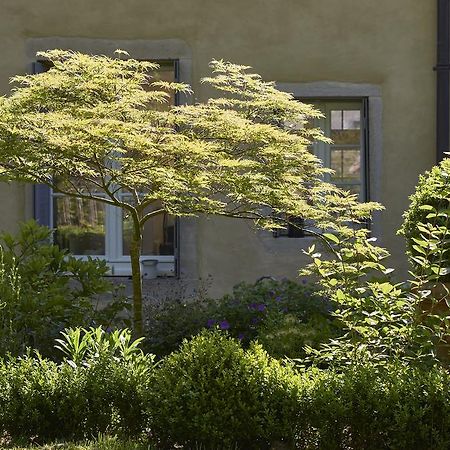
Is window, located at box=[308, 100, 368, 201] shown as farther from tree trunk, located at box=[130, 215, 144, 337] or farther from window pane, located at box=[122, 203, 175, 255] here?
tree trunk, located at box=[130, 215, 144, 337]

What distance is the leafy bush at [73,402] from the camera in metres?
4.54

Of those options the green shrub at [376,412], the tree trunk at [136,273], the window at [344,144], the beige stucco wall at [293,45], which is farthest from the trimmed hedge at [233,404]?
the window at [344,144]

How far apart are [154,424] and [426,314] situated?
1699 millimetres

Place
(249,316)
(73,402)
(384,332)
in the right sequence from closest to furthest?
(73,402) < (384,332) < (249,316)

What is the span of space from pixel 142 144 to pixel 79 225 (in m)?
3.52

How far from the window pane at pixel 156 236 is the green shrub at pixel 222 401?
13.2ft

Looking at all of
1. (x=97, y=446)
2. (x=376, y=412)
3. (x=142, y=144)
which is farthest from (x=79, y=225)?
(x=376, y=412)

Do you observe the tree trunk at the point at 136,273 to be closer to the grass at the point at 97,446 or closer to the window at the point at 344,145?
the grass at the point at 97,446

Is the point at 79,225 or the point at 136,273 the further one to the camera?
the point at 79,225

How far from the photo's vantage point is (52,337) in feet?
18.9

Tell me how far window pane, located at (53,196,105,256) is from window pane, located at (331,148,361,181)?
242 centimetres

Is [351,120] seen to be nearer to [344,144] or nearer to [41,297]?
[344,144]

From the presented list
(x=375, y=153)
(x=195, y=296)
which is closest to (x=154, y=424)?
(x=195, y=296)

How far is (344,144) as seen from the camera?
8.30m
